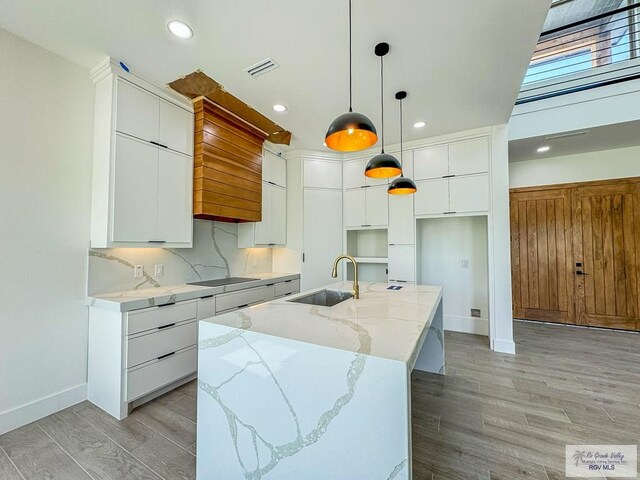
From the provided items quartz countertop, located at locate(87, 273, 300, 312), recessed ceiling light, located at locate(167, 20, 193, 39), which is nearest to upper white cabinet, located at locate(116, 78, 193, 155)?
recessed ceiling light, located at locate(167, 20, 193, 39)

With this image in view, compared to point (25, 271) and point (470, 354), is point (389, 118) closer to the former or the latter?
point (470, 354)

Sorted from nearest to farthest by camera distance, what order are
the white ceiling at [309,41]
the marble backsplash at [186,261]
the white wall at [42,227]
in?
the white ceiling at [309,41]
the white wall at [42,227]
the marble backsplash at [186,261]

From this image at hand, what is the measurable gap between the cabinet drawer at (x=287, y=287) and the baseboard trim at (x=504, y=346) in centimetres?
277

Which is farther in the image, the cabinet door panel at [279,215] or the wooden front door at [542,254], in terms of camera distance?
the wooden front door at [542,254]

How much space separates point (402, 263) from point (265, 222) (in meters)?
2.14

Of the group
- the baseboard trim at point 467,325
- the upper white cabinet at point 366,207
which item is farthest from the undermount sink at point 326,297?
the baseboard trim at point 467,325

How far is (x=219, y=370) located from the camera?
140 cm

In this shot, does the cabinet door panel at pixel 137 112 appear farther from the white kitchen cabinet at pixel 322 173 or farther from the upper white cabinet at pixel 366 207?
the upper white cabinet at pixel 366 207

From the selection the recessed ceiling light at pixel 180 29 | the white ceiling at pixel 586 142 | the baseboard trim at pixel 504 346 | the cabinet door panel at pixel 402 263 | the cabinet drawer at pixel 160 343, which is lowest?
the baseboard trim at pixel 504 346

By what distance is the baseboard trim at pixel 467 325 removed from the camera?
405 cm

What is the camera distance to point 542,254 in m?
4.63

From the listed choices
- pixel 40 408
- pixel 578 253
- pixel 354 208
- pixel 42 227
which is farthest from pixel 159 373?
pixel 578 253

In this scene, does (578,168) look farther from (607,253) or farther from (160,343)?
(160,343)

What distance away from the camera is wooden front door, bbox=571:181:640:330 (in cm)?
412
